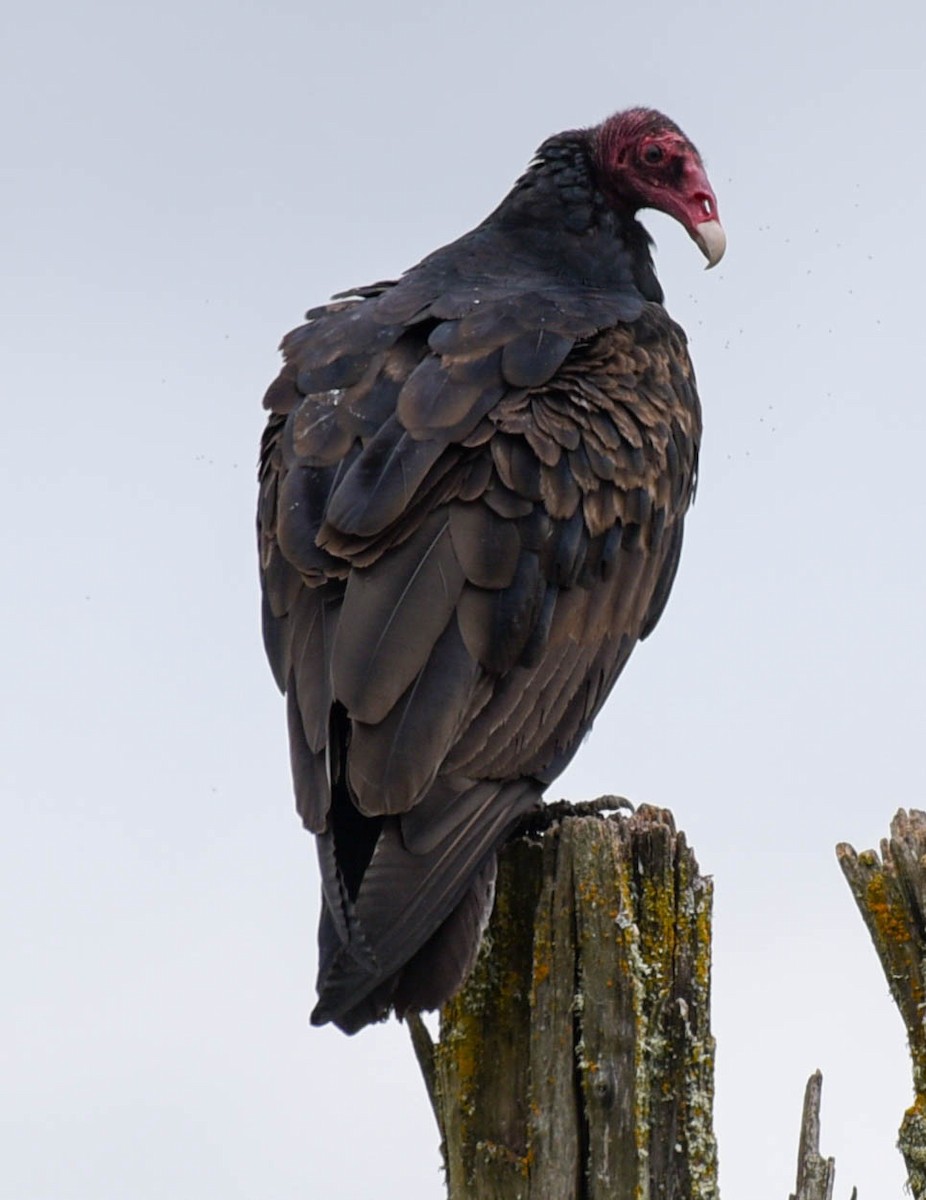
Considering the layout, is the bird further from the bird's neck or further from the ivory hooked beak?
the ivory hooked beak

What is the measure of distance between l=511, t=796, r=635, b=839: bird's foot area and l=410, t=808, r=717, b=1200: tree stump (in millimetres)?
853

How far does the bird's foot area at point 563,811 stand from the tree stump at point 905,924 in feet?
3.89

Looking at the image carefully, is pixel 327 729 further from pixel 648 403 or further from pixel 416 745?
pixel 648 403

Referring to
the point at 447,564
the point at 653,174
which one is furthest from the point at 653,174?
the point at 447,564

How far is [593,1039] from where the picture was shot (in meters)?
3.42

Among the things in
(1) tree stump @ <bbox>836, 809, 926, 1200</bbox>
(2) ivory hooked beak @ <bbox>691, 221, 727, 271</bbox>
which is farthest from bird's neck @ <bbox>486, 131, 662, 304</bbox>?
(1) tree stump @ <bbox>836, 809, 926, 1200</bbox>

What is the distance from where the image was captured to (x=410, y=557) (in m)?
4.23

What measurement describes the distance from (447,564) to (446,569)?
2cm

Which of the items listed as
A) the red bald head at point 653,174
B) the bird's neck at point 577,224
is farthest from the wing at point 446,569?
the red bald head at point 653,174

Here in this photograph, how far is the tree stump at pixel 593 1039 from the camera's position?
338cm

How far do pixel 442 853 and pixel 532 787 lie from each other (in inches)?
18.7

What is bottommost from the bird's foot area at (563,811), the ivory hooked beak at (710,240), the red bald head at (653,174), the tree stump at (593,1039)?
the tree stump at (593,1039)

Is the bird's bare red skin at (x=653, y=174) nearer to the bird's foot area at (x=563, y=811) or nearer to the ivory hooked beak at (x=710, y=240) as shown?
the ivory hooked beak at (x=710, y=240)

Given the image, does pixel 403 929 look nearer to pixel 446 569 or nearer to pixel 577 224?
pixel 446 569
